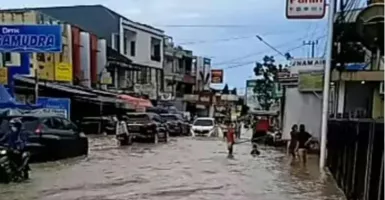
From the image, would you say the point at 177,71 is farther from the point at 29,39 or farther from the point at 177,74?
the point at 29,39

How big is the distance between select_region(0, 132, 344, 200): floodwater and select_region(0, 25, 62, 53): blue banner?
153 inches

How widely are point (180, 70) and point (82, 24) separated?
21349mm

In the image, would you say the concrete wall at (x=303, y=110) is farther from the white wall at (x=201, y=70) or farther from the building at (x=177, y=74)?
the white wall at (x=201, y=70)

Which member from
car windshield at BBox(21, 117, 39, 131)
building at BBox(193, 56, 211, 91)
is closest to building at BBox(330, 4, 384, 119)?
car windshield at BBox(21, 117, 39, 131)

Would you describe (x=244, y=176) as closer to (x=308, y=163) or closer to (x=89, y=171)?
(x=89, y=171)

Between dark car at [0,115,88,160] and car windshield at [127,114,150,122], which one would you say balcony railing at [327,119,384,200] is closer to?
dark car at [0,115,88,160]

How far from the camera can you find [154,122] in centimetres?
3981

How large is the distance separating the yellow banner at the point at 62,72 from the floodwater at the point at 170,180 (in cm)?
1632

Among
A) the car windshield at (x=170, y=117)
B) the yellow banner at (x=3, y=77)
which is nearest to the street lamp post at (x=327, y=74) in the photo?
the yellow banner at (x=3, y=77)

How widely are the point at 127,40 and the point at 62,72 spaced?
947 inches

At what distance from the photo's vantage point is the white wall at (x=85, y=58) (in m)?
51.4

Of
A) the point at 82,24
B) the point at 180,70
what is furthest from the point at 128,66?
the point at 180,70

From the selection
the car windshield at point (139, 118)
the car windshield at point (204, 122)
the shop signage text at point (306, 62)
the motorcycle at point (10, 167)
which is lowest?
the car windshield at point (204, 122)

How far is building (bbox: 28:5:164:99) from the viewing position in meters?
64.4
